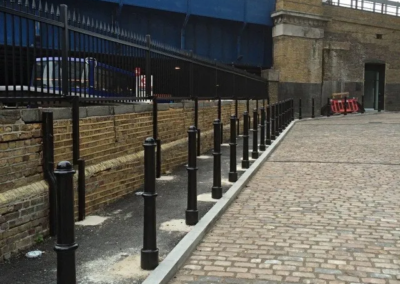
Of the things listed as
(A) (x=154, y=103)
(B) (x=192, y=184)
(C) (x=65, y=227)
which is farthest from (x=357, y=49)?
(C) (x=65, y=227)

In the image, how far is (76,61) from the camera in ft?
18.3

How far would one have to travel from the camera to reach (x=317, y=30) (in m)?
28.5

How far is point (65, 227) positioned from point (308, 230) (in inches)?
128

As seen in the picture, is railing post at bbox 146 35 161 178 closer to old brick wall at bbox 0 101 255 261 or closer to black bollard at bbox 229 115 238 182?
old brick wall at bbox 0 101 255 261

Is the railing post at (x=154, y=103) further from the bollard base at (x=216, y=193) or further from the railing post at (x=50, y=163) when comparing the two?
the railing post at (x=50, y=163)

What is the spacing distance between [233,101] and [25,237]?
1162 centimetres

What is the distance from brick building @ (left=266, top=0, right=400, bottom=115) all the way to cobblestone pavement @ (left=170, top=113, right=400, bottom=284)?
19170mm

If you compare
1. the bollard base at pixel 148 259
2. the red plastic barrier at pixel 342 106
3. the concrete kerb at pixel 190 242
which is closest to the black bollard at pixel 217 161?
the concrete kerb at pixel 190 242

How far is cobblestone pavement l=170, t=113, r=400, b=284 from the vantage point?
12.5 ft

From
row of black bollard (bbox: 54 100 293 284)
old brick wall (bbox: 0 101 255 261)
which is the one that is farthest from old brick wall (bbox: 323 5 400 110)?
row of black bollard (bbox: 54 100 293 284)

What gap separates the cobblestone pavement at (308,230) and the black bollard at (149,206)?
0.28m

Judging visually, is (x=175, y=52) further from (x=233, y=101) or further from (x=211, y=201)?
(x=233, y=101)

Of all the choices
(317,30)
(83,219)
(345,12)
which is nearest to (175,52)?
(83,219)

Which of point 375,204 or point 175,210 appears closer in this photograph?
point 175,210
